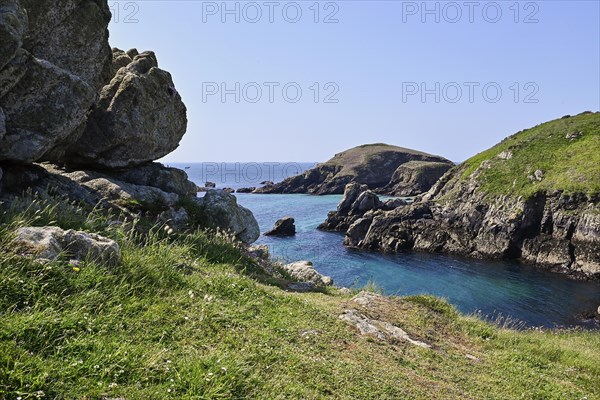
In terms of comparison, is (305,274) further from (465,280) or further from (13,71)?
(465,280)

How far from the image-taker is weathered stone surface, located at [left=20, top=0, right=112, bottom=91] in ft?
52.9

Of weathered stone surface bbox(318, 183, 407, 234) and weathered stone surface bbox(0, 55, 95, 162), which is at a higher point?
weathered stone surface bbox(0, 55, 95, 162)

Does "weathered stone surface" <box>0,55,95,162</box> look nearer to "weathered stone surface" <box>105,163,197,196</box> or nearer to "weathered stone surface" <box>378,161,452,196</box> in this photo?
"weathered stone surface" <box>105,163,197,196</box>

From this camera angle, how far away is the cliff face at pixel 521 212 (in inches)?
2506

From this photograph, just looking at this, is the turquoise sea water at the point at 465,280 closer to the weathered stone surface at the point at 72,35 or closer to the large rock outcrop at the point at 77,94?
the large rock outcrop at the point at 77,94

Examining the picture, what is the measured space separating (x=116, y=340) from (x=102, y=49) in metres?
17.1

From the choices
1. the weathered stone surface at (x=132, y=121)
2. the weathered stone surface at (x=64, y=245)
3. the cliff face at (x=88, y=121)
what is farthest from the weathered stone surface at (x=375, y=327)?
the weathered stone surface at (x=132, y=121)

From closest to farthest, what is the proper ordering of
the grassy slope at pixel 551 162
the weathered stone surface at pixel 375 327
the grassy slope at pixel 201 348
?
the grassy slope at pixel 201 348 → the weathered stone surface at pixel 375 327 → the grassy slope at pixel 551 162

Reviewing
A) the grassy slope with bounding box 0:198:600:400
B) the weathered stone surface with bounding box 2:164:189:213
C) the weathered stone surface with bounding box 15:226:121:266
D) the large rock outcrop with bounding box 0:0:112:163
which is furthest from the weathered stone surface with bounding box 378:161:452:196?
the weathered stone surface with bounding box 15:226:121:266

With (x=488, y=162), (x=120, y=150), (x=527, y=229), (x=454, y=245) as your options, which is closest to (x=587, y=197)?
(x=527, y=229)

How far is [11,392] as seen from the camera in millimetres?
4227

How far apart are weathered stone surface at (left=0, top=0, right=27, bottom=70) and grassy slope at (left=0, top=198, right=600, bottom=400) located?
5.45m

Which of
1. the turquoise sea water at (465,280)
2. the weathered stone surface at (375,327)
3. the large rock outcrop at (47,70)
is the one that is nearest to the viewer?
the weathered stone surface at (375,327)

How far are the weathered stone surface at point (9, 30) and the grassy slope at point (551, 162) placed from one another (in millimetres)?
79318
